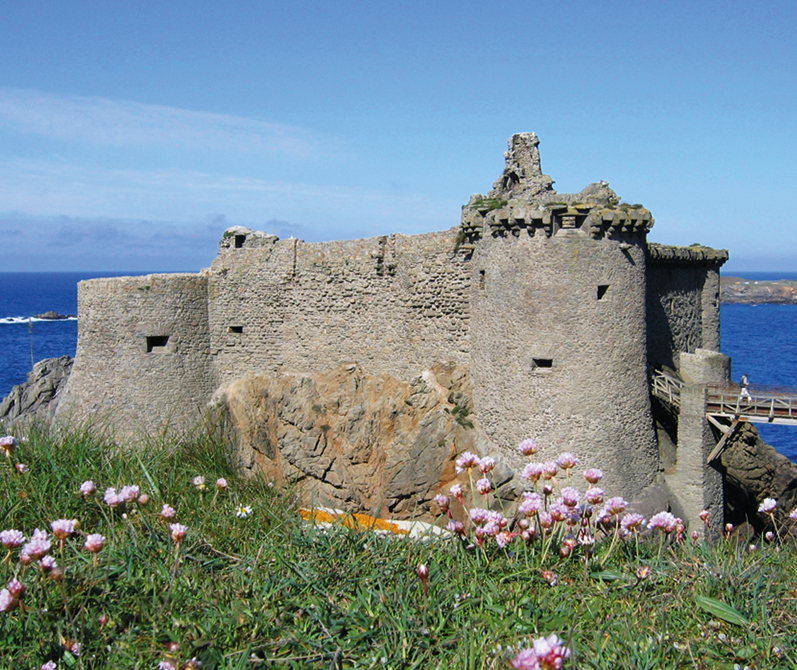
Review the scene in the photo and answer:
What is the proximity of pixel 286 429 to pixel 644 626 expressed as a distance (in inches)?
573

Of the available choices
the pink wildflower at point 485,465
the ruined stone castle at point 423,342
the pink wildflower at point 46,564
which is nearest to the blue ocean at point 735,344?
the ruined stone castle at point 423,342

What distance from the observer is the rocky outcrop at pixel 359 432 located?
16.0 metres

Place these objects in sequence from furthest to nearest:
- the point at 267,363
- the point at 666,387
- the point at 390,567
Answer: the point at 267,363 < the point at 666,387 < the point at 390,567

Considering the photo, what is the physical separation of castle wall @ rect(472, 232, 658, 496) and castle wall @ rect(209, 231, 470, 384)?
8.06 ft

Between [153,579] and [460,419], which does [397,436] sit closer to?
[460,419]

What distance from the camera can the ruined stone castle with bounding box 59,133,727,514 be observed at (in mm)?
13867

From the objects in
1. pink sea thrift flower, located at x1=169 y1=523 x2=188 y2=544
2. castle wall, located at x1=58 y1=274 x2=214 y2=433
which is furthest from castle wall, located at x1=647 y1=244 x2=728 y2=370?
pink sea thrift flower, located at x1=169 y1=523 x2=188 y2=544

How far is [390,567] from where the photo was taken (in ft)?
18.5

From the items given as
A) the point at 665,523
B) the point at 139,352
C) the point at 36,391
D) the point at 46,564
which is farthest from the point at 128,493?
the point at 36,391

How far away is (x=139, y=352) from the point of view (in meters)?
19.2

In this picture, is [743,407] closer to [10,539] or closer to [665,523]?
[665,523]

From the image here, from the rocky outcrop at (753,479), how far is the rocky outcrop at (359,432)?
6.18 metres

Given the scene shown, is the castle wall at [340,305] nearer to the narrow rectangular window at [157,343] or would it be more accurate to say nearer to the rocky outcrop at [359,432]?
the rocky outcrop at [359,432]

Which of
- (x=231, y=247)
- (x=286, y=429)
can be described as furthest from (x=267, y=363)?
(x=231, y=247)
